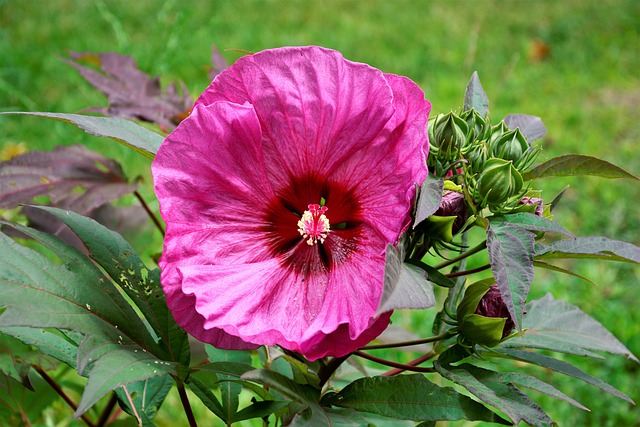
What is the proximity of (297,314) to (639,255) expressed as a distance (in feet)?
1.07

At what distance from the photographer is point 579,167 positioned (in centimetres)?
71

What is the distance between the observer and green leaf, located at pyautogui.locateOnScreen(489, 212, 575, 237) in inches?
26.7

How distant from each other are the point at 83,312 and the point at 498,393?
15.7 inches

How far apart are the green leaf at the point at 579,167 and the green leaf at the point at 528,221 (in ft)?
0.17

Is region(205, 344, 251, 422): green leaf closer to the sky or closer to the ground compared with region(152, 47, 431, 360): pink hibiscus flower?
closer to the ground

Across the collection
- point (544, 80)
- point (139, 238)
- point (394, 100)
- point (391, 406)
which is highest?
point (544, 80)

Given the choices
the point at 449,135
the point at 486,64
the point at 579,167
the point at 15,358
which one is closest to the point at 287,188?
the point at 449,135

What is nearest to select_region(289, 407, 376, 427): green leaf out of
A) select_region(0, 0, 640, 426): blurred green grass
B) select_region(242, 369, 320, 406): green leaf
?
select_region(242, 369, 320, 406): green leaf

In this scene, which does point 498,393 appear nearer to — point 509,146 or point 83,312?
point 509,146

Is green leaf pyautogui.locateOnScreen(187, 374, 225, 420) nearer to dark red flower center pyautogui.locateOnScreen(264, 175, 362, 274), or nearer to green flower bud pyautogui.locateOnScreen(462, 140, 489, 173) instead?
dark red flower center pyautogui.locateOnScreen(264, 175, 362, 274)

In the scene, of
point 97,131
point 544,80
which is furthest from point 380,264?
point 544,80

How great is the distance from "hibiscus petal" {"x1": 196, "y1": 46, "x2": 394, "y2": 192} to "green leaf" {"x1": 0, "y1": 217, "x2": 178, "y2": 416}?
0.21m

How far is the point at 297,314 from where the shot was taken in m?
0.72

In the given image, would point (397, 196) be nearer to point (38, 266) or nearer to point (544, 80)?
point (38, 266)
